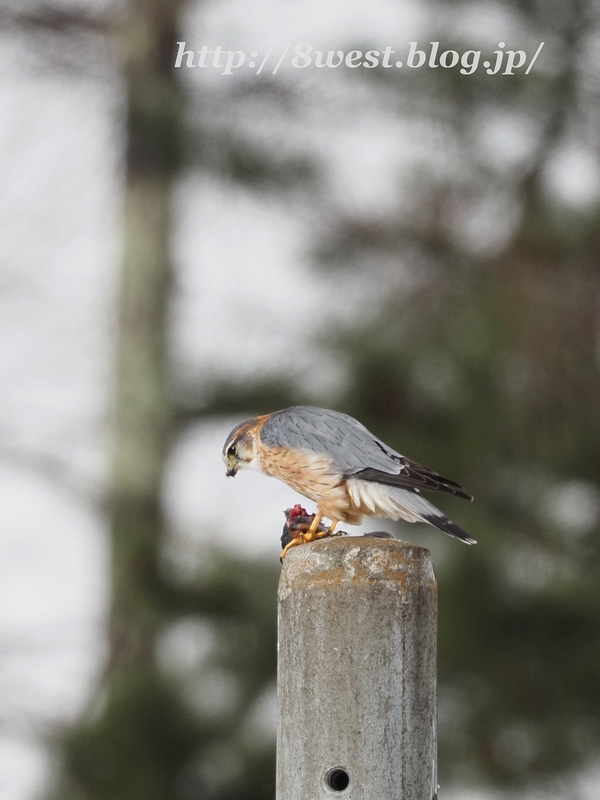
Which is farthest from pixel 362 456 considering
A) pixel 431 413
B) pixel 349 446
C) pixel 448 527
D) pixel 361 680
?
pixel 431 413

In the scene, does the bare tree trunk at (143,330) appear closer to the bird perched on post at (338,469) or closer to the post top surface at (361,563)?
the bird perched on post at (338,469)

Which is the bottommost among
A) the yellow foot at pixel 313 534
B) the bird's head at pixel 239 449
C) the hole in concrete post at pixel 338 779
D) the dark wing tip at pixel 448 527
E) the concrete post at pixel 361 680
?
the hole in concrete post at pixel 338 779

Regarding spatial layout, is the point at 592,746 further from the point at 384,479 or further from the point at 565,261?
the point at 384,479

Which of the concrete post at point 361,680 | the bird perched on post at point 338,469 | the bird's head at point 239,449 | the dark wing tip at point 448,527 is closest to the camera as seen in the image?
the concrete post at point 361,680

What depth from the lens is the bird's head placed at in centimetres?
252

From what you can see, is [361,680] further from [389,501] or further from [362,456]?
[362,456]

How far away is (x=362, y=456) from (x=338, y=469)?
5 centimetres

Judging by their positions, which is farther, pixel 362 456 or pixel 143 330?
pixel 143 330

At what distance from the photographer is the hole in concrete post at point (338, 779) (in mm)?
1718

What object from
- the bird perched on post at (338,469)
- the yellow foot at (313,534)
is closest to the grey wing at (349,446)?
the bird perched on post at (338,469)

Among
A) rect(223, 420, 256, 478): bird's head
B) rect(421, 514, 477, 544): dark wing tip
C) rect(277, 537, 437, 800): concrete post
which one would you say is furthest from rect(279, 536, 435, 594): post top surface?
rect(223, 420, 256, 478): bird's head

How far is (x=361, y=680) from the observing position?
1.71 metres

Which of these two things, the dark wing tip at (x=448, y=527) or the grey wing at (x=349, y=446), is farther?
the grey wing at (x=349, y=446)

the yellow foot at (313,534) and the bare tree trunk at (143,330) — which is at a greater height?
the bare tree trunk at (143,330)
